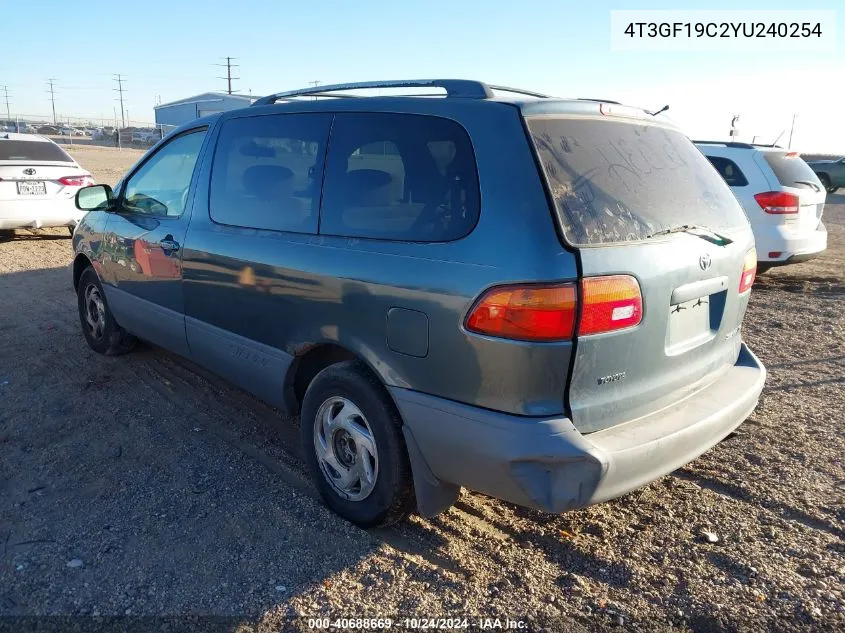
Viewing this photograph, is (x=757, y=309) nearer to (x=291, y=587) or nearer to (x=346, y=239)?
(x=346, y=239)

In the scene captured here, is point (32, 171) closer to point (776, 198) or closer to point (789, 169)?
point (776, 198)

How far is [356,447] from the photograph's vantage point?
3.08 meters

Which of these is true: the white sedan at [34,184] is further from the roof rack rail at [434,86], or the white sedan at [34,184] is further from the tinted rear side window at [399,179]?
the tinted rear side window at [399,179]

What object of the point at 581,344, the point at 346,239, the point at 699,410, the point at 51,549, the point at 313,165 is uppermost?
the point at 313,165

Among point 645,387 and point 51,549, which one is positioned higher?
point 645,387

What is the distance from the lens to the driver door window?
4219mm

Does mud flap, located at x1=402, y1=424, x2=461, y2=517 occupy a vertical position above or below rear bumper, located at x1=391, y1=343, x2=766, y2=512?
below

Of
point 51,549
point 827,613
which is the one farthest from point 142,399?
point 827,613

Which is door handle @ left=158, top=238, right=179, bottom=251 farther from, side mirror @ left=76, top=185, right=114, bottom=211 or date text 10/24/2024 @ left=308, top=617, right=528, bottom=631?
date text 10/24/2024 @ left=308, top=617, right=528, bottom=631

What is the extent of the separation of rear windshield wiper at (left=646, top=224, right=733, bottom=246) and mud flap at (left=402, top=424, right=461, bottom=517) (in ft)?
4.17

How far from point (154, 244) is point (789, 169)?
7.45 meters

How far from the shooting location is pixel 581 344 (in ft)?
7.83

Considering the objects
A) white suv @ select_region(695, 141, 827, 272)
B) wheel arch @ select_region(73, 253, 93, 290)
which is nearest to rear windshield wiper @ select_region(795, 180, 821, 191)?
white suv @ select_region(695, 141, 827, 272)

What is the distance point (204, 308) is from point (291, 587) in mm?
1827
